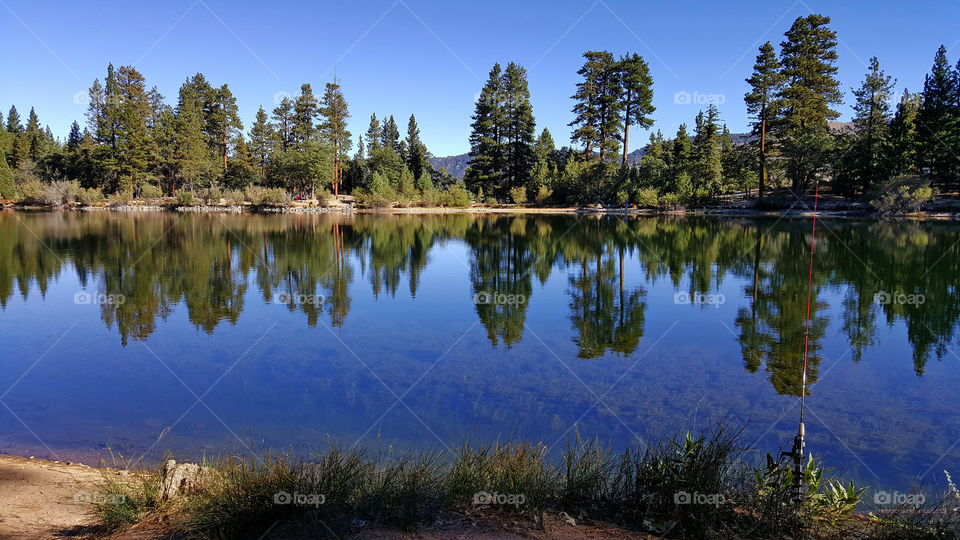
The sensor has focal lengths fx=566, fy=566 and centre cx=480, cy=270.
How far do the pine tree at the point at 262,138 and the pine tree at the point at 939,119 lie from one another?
67534mm

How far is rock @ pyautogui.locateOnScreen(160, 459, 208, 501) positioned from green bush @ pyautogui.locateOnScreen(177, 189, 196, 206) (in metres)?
61.1

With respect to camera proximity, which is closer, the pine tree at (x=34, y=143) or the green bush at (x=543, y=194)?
the green bush at (x=543, y=194)

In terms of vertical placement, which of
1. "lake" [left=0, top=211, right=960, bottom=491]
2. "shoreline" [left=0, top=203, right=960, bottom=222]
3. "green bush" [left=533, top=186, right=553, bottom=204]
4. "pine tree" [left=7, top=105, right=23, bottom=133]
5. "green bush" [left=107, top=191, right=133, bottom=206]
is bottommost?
"lake" [left=0, top=211, right=960, bottom=491]

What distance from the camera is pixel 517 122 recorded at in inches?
2491

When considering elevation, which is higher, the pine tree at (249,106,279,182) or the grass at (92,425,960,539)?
the pine tree at (249,106,279,182)

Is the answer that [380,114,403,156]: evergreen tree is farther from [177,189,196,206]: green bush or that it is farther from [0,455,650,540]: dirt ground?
[0,455,650,540]: dirt ground

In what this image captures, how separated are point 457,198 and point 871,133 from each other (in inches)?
1536

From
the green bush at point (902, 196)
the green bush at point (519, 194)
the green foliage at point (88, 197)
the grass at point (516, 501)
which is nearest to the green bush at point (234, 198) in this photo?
the green foliage at point (88, 197)

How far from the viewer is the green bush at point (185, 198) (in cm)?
5856

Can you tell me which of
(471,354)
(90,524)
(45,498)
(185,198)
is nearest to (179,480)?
(90,524)

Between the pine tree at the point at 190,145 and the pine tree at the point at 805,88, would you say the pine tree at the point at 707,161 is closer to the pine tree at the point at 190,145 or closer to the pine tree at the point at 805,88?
the pine tree at the point at 805,88

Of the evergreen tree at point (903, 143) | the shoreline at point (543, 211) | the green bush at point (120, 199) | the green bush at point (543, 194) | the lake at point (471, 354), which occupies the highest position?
the evergreen tree at point (903, 143)

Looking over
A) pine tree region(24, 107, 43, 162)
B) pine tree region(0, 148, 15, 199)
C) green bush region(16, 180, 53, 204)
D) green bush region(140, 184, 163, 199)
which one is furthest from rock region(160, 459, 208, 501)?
pine tree region(24, 107, 43, 162)

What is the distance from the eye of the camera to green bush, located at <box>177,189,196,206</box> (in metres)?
58.6
